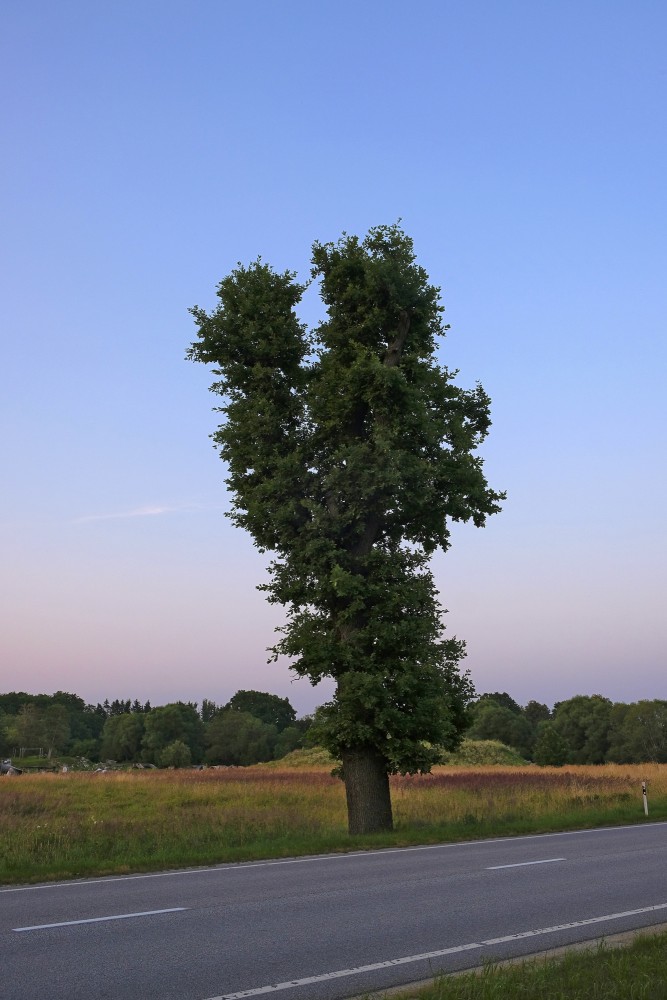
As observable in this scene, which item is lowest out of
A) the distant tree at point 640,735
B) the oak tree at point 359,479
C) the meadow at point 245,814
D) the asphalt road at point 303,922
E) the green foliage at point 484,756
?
the distant tree at point 640,735

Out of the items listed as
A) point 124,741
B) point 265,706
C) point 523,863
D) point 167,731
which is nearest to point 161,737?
point 167,731

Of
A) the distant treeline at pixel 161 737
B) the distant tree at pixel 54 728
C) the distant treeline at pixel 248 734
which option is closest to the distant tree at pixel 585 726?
the distant treeline at pixel 248 734

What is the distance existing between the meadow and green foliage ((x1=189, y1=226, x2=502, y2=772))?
260 centimetres

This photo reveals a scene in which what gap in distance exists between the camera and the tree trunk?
1936cm

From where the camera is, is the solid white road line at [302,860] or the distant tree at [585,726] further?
the distant tree at [585,726]

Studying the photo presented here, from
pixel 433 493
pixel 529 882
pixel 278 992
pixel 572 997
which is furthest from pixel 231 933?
pixel 433 493

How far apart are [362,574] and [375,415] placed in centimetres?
359

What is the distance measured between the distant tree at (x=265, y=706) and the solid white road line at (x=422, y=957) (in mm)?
167395

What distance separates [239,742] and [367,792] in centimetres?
11553

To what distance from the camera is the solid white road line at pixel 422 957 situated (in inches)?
251

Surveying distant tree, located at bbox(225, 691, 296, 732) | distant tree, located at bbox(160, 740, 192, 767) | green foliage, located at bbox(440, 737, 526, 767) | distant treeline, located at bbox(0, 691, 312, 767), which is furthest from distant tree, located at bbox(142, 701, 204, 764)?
green foliage, located at bbox(440, 737, 526, 767)

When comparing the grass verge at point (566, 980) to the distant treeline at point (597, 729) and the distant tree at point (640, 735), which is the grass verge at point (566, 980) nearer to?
the distant treeline at point (597, 729)

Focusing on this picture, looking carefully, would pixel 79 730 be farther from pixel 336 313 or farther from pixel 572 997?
pixel 572 997

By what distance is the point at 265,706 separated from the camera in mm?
178125
